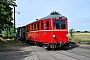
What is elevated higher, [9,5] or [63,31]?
[9,5]

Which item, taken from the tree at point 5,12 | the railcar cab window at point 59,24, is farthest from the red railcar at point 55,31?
the tree at point 5,12

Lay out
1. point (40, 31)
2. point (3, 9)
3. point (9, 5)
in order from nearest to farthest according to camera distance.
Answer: point (40, 31), point (3, 9), point (9, 5)

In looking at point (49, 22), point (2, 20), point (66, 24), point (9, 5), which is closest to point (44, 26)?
point (49, 22)

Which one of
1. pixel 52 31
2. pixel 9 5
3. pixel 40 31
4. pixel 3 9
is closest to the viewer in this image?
pixel 52 31

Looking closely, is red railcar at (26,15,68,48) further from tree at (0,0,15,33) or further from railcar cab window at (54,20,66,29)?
tree at (0,0,15,33)

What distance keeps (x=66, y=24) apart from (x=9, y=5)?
13331 mm

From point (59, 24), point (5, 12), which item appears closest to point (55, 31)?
point (59, 24)

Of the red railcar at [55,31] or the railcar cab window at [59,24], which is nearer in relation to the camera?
the red railcar at [55,31]

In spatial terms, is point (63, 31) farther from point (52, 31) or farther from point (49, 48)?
point (49, 48)

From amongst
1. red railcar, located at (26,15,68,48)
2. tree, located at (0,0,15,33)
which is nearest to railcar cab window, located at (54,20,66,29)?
red railcar, located at (26,15,68,48)

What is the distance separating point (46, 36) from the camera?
67.1ft

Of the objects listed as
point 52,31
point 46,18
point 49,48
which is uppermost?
point 46,18

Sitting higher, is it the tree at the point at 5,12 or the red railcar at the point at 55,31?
the tree at the point at 5,12

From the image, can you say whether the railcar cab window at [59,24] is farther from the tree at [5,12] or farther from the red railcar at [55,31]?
the tree at [5,12]
